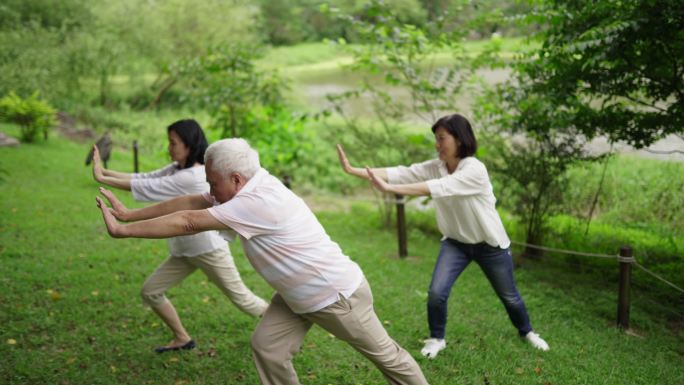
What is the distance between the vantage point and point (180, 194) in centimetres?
440

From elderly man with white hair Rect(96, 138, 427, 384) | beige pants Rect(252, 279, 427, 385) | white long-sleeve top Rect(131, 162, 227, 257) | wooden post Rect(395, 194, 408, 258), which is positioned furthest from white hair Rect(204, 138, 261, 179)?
wooden post Rect(395, 194, 408, 258)

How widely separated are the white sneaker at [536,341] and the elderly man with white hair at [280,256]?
204cm

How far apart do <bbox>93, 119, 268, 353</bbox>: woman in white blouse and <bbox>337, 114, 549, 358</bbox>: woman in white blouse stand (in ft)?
3.77

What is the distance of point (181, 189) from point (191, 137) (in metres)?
0.41

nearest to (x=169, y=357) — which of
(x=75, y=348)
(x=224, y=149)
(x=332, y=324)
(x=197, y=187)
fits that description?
(x=75, y=348)

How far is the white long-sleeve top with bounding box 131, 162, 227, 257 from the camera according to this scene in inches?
172

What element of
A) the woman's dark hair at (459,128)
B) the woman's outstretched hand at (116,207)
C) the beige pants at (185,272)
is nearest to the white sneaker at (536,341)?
the woman's dark hair at (459,128)

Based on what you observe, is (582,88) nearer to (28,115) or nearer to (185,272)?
(185,272)

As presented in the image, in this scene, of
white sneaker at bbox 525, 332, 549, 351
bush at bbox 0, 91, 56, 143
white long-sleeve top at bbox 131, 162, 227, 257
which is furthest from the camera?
bush at bbox 0, 91, 56, 143

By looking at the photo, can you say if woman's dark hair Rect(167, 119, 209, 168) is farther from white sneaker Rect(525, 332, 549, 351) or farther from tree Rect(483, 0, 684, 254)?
tree Rect(483, 0, 684, 254)

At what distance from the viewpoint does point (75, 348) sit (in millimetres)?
5062

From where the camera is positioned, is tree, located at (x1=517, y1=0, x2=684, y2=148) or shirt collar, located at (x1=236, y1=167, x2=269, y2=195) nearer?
shirt collar, located at (x1=236, y1=167, x2=269, y2=195)

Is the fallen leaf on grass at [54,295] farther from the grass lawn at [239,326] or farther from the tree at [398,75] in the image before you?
the tree at [398,75]

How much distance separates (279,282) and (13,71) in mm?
19871
